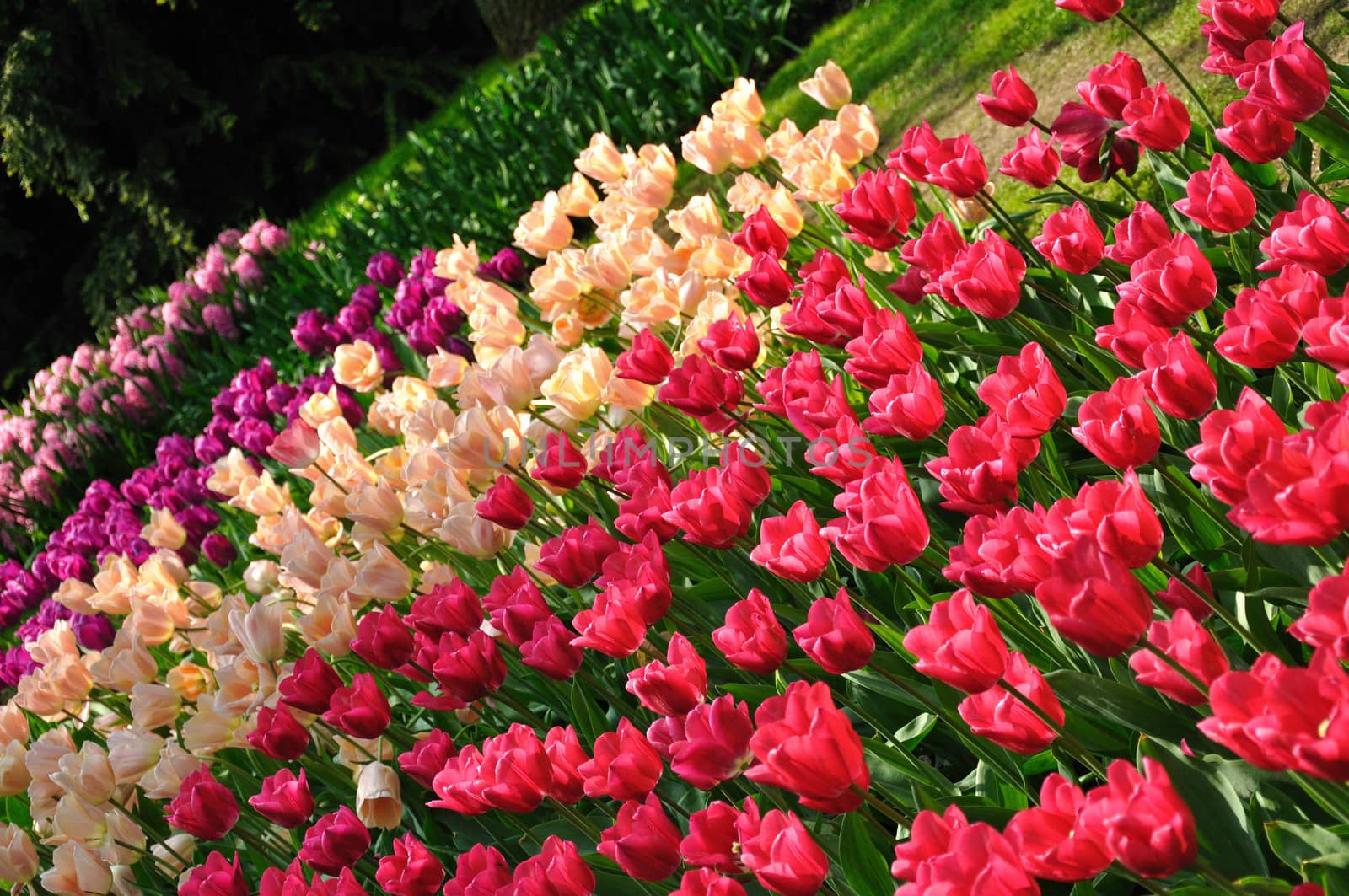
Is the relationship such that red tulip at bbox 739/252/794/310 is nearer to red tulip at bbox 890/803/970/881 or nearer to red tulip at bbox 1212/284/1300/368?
red tulip at bbox 1212/284/1300/368

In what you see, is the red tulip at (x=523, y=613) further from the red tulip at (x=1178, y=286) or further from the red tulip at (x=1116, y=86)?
the red tulip at (x=1116, y=86)

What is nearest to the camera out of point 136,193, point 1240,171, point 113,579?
point 1240,171

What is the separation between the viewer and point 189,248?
10945mm

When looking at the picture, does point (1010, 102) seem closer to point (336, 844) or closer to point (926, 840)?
point (926, 840)

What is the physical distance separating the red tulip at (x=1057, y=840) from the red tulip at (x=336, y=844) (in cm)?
114

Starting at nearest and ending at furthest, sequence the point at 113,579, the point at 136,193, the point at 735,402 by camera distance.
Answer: the point at 735,402, the point at 113,579, the point at 136,193

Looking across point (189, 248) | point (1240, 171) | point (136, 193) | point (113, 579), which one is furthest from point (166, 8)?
point (1240, 171)

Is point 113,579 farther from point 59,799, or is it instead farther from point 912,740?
point 912,740

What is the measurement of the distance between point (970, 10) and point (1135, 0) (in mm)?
1099

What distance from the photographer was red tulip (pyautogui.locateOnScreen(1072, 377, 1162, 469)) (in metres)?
1.34

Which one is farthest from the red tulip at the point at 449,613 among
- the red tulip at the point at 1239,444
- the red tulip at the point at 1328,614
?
the red tulip at the point at 1328,614

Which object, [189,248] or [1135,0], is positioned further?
[189,248]

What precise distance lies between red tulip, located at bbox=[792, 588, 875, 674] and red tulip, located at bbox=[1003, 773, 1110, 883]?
1.18 feet

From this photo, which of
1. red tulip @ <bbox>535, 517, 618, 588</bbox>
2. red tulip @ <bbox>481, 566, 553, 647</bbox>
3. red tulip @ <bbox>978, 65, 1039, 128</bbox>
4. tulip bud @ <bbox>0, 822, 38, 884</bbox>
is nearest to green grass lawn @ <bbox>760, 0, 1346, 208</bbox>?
red tulip @ <bbox>978, 65, 1039, 128</bbox>
